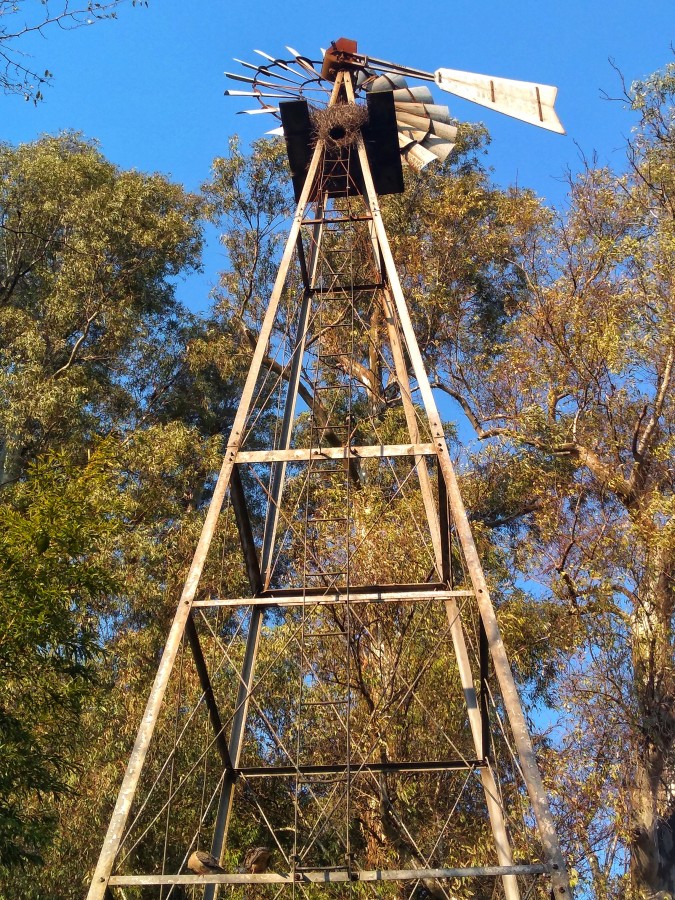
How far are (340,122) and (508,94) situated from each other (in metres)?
1.47

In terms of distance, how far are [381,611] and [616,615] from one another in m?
2.62

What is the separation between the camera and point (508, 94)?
26.8 feet

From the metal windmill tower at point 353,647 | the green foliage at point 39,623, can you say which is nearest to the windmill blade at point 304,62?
the metal windmill tower at point 353,647

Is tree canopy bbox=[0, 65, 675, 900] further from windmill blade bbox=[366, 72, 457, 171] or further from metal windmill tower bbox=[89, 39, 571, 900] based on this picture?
windmill blade bbox=[366, 72, 457, 171]

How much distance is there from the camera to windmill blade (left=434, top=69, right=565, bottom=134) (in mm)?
7969

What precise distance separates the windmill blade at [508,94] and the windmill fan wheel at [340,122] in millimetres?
786

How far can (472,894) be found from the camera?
32.1 ft

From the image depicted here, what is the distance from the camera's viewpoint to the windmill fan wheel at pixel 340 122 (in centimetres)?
845

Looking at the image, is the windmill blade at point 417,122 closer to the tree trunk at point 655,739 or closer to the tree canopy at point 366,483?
the tree canopy at point 366,483

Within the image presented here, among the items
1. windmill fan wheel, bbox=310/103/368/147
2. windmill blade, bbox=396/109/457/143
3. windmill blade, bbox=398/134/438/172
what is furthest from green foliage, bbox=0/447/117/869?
windmill blade, bbox=396/109/457/143

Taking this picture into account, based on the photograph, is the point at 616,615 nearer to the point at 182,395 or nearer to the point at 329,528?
the point at 329,528

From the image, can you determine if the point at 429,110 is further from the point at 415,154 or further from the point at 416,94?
the point at 415,154

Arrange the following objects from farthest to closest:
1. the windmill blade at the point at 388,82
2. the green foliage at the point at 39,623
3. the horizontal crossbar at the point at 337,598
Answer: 1. the windmill blade at the point at 388,82
2. the green foliage at the point at 39,623
3. the horizontal crossbar at the point at 337,598

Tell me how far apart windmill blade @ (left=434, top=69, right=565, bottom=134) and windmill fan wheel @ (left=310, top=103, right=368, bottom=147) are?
786 mm
